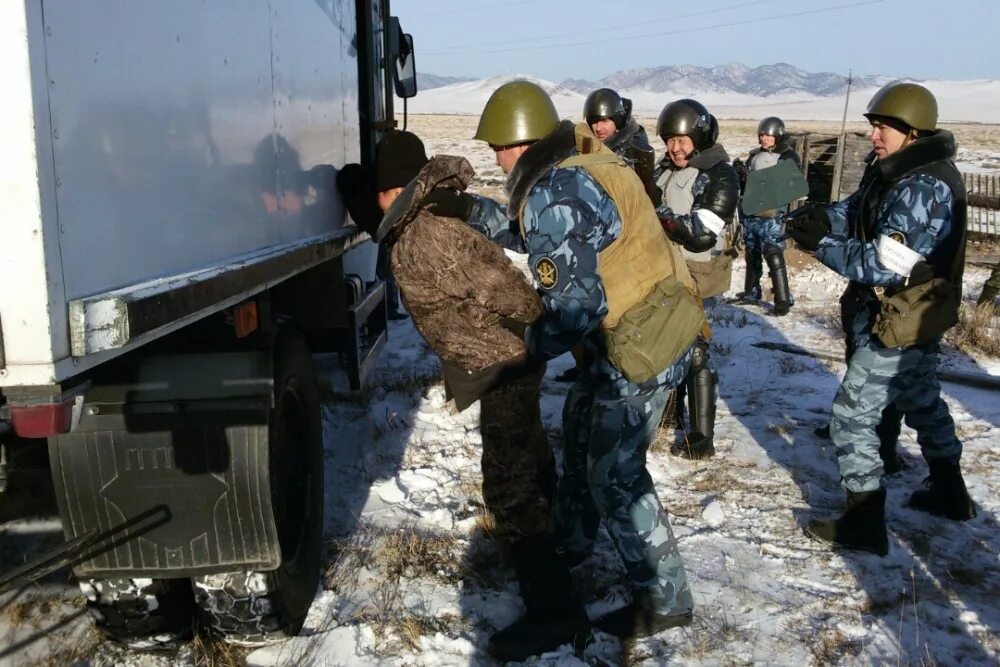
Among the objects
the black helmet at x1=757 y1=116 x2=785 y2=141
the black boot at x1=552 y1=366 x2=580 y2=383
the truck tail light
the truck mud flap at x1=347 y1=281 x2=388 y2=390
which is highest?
the black helmet at x1=757 y1=116 x2=785 y2=141

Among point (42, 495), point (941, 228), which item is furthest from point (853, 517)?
point (42, 495)

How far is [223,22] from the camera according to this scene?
2.02 metres

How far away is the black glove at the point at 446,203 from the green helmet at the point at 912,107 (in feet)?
6.37

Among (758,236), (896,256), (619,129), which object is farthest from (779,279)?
(896,256)

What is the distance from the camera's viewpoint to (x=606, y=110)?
5.19 metres

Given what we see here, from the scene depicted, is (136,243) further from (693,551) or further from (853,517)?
(853,517)

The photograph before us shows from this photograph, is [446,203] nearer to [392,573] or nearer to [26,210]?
[392,573]

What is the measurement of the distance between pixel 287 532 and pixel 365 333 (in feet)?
5.12

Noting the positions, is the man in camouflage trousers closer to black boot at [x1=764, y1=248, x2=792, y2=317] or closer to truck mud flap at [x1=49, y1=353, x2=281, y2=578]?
truck mud flap at [x1=49, y1=353, x2=281, y2=578]

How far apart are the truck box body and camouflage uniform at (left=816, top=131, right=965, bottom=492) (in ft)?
7.81

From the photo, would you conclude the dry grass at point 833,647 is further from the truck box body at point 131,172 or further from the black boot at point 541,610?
the truck box body at point 131,172

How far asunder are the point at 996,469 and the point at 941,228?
1.95 metres

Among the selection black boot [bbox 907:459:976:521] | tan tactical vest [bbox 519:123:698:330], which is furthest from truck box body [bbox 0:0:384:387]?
black boot [bbox 907:459:976:521]

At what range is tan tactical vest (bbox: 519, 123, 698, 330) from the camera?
8.51 ft
